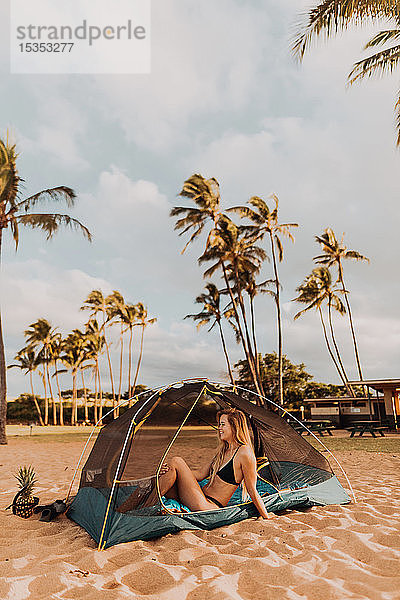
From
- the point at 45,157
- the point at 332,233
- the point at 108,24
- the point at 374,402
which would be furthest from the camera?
the point at 332,233

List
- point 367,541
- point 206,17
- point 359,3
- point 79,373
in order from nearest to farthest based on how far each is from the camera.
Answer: point 367,541 → point 206,17 → point 359,3 → point 79,373

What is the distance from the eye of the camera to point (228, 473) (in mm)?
4617

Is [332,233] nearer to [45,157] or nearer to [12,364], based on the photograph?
[45,157]

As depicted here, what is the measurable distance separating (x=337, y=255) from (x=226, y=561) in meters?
31.1

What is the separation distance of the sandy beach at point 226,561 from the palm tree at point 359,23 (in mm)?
9311

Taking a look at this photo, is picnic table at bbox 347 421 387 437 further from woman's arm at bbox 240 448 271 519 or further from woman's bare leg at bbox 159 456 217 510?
woman's bare leg at bbox 159 456 217 510

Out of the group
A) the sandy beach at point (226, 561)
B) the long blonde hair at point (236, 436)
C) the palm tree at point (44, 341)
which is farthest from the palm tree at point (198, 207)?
the palm tree at point (44, 341)

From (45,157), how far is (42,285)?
74.7 ft

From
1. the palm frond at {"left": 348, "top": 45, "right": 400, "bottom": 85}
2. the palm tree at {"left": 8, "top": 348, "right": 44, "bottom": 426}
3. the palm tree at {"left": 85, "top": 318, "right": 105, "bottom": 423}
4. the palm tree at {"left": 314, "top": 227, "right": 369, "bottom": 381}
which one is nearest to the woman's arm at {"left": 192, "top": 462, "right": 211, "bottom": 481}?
the palm frond at {"left": 348, "top": 45, "right": 400, "bottom": 85}

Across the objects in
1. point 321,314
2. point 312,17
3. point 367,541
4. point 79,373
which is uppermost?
point 312,17

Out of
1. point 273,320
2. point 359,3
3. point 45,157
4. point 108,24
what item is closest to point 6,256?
point 45,157

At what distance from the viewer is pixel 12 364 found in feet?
148

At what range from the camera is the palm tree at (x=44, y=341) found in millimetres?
41125

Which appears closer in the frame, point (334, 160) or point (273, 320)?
point (334, 160)
